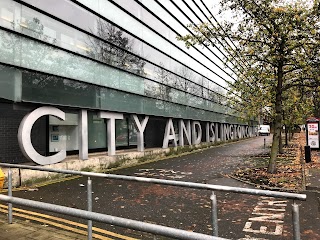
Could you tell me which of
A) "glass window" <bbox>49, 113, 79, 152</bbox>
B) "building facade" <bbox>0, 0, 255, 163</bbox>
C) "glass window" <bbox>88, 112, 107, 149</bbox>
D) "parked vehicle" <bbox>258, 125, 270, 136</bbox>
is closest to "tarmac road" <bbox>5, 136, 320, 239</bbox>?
"building facade" <bbox>0, 0, 255, 163</bbox>

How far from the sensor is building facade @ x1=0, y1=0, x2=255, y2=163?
33.2 ft

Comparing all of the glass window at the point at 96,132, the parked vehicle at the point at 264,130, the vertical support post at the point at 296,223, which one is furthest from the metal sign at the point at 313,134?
the parked vehicle at the point at 264,130

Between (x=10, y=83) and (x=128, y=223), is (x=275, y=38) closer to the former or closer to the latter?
(x=10, y=83)

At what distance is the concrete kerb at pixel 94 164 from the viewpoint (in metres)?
9.45

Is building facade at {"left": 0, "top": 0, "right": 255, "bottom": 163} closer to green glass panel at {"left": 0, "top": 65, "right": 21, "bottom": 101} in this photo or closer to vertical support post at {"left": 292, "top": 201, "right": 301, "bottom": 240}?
green glass panel at {"left": 0, "top": 65, "right": 21, "bottom": 101}

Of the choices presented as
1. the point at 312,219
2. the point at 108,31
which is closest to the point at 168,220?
the point at 312,219

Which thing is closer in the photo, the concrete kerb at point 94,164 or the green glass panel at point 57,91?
the concrete kerb at point 94,164

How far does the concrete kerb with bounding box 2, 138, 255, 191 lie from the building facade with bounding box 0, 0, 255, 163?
1147 millimetres

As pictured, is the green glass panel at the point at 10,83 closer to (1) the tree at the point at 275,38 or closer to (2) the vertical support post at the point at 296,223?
(1) the tree at the point at 275,38

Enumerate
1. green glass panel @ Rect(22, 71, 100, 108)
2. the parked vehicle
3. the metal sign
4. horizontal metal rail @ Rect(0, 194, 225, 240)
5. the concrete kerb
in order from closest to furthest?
horizontal metal rail @ Rect(0, 194, 225, 240)
the concrete kerb
green glass panel @ Rect(22, 71, 100, 108)
the metal sign
the parked vehicle

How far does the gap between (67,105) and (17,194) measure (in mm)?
4396

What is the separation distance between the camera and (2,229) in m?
4.82

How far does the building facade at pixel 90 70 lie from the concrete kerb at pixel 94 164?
45.2 inches

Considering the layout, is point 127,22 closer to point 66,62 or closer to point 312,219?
point 66,62
